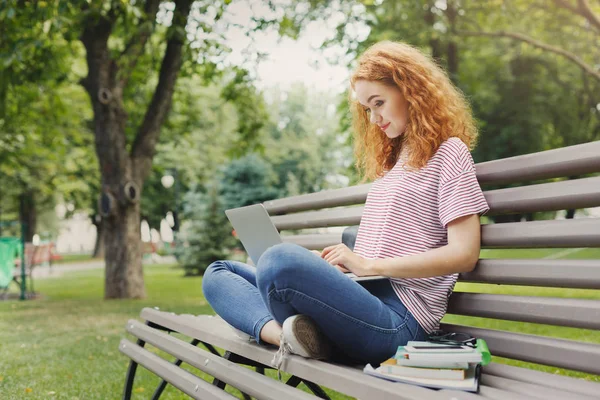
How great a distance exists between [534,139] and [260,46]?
1473 centimetres

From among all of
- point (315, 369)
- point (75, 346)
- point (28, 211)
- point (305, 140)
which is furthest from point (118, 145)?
point (305, 140)

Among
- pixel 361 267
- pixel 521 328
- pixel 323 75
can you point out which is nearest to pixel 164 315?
pixel 361 267

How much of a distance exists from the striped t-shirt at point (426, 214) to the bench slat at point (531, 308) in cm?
7

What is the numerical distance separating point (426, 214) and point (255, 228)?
0.70 m

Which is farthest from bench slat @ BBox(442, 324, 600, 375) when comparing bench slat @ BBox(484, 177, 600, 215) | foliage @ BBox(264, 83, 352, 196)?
foliage @ BBox(264, 83, 352, 196)

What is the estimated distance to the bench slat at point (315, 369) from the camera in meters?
1.65

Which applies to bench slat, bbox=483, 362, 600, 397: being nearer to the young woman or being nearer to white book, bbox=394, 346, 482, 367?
white book, bbox=394, 346, 482, 367

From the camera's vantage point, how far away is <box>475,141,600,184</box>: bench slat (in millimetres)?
2000

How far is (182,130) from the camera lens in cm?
1554

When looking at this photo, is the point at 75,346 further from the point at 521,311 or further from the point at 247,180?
the point at 247,180

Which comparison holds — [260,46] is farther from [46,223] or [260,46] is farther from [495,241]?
[46,223]

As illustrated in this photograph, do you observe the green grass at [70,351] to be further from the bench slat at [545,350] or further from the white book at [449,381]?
the white book at [449,381]

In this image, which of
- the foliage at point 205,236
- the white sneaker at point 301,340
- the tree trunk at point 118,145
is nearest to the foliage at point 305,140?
the foliage at point 205,236

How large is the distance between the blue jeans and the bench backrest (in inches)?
11.3
